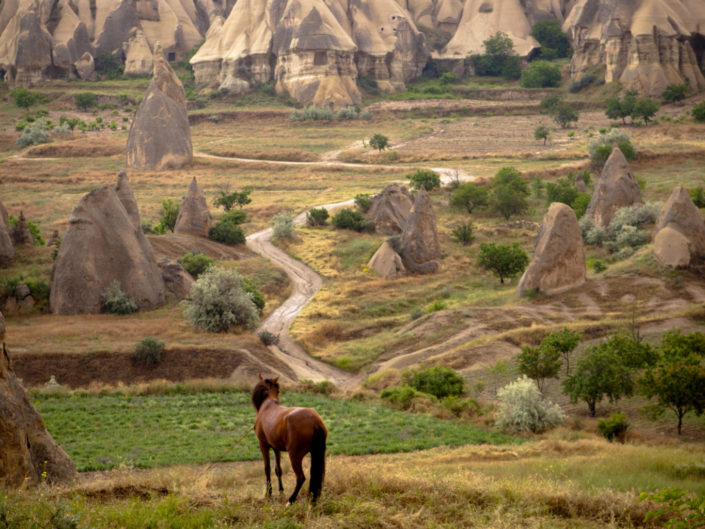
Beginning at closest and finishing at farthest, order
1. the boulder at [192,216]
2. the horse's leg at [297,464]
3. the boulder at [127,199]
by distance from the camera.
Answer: the horse's leg at [297,464], the boulder at [127,199], the boulder at [192,216]

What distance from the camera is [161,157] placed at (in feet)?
219

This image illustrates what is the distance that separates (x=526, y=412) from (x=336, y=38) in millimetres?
81690

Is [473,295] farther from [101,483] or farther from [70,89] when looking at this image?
[70,89]

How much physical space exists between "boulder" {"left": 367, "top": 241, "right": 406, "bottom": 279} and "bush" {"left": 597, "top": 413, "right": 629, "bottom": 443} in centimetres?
2252

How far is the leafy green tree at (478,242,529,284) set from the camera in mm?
37812

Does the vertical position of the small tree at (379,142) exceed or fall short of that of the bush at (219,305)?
it exceeds it

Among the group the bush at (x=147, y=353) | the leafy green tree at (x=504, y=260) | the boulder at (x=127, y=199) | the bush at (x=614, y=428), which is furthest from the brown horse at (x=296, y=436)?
the leafy green tree at (x=504, y=260)

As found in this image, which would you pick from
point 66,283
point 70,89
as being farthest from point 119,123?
point 66,283

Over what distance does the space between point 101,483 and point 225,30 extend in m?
101

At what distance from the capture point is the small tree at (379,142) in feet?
242

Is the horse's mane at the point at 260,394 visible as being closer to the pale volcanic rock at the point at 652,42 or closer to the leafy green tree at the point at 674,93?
the leafy green tree at the point at 674,93

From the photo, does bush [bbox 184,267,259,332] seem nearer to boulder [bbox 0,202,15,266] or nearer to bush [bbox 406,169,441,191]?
boulder [bbox 0,202,15,266]

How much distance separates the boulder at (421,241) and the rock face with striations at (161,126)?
3296 centimetres

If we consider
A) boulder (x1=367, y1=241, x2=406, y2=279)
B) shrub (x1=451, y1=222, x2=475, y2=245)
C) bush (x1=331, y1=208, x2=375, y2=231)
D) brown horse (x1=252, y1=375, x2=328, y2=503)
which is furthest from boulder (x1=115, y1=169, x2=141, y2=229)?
brown horse (x1=252, y1=375, x2=328, y2=503)
